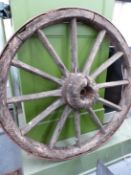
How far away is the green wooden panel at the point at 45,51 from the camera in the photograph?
1.15 meters

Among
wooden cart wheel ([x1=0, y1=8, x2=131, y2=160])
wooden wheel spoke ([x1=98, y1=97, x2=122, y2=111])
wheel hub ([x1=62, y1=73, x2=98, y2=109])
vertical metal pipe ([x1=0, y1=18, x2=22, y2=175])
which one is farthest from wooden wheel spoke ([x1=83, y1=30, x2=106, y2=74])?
vertical metal pipe ([x1=0, y1=18, x2=22, y2=175])

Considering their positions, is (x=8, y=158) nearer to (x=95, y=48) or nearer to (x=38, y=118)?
(x=38, y=118)

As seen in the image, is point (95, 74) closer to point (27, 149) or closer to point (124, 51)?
point (124, 51)

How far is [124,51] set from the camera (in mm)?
1368

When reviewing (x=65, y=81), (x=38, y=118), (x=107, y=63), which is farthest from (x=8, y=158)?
(x=107, y=63)

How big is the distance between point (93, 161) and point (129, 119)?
60 cm

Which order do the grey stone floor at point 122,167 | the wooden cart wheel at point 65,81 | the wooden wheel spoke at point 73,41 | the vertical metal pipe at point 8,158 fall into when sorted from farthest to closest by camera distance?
the vertical metal pipe at point 8,158, the grey stone floor at point 122,167, the wooden wheel spoke at point 73,41, the wooden cart wheel at point 65,81

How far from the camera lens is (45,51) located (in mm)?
1252

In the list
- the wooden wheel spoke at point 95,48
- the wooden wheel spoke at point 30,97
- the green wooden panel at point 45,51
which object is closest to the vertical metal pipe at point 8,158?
the green wooden panel at point 45,51

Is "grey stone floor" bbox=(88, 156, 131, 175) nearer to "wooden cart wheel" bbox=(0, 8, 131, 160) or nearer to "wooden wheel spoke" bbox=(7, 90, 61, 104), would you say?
"wooden cart wheel" bbox=(0, 8, 131, 160)

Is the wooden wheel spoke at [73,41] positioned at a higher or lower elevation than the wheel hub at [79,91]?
→ higher

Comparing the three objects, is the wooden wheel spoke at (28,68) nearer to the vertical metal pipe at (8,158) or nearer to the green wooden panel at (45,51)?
the green wooden panel at (45,51)

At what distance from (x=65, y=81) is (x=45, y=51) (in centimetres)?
23

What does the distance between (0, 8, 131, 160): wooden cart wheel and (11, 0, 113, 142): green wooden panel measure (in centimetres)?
8
